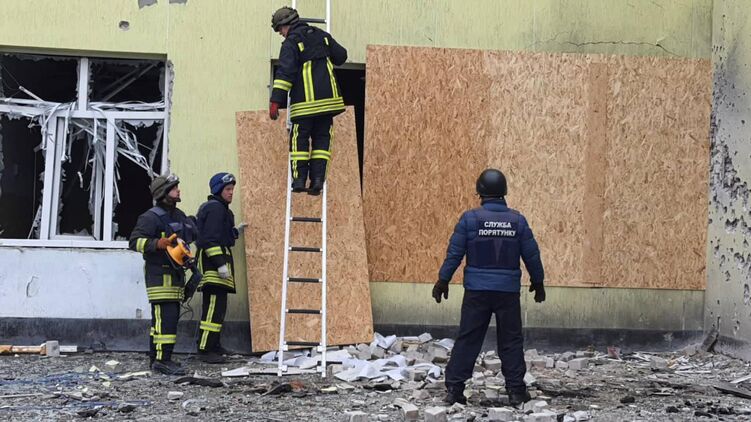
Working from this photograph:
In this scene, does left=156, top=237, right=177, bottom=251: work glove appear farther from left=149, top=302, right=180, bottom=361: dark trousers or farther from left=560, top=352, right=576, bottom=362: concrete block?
left=560, top=352, right=576, bottom=362: concrete block

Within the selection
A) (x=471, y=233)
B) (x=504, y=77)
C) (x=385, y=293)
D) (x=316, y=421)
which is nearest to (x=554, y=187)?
(x=504, y=77)

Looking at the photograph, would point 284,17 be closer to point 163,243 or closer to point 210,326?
point 163,243

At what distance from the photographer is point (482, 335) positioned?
285 inches

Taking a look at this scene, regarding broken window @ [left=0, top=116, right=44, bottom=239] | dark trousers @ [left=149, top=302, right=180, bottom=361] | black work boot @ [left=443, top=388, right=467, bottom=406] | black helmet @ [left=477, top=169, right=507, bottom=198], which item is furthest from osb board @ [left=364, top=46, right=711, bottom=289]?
broken window @ [left=0, top=116, right=44, bottom=239]

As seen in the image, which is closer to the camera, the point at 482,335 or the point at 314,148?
the point at 482,335

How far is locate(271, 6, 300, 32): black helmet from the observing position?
852cm

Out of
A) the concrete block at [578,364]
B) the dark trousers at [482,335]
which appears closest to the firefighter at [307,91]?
the dark trousers at [482,335]

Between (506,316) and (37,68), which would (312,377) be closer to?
(506,316)

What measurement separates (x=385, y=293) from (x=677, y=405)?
10.4ft

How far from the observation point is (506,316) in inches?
Answer: 283

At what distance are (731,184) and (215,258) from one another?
502cm

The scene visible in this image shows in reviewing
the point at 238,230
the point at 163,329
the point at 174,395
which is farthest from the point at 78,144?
the point at 174,395

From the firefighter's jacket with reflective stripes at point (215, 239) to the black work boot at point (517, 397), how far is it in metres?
2.95

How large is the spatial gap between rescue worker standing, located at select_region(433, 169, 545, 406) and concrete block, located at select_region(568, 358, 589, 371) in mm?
1660
